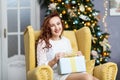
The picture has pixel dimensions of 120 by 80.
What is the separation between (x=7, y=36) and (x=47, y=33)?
61.4 inches

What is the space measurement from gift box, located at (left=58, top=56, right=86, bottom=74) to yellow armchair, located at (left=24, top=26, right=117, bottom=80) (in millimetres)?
141

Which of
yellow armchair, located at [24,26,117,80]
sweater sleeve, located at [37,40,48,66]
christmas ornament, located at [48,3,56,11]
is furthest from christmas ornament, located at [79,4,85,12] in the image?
sweater sleeve, located at [37,40,48,66]

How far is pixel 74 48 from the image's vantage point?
3766 millimetres

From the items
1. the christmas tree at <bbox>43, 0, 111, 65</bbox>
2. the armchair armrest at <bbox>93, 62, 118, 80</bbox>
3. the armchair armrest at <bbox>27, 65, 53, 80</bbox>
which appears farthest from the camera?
the christmas tree at <bbox>43, 0, 111, 65</bbox>

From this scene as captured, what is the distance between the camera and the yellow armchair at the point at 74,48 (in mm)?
2994

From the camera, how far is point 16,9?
488cm

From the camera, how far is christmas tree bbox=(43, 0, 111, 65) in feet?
14.5

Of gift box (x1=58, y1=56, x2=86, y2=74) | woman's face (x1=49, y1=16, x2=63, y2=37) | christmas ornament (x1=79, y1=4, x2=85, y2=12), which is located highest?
christmas ornament (x1=79, y1=4, x2=85, y2=12)

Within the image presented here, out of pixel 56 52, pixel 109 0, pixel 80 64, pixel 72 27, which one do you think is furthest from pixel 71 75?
pixel 109 0

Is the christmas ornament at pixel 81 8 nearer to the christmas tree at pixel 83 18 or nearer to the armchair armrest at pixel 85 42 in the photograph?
the christmas tree at pixel 83 18

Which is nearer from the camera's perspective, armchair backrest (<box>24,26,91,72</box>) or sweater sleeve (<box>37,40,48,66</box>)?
sweater sleeve (<box>37,40,48,66</box>)

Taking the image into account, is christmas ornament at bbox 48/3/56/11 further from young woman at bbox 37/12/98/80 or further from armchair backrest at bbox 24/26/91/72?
young woman at bbox 37/12/98/80

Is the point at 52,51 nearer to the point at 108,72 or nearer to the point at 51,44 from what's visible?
the point at 51,44

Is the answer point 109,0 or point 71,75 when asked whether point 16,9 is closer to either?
point 109,0
